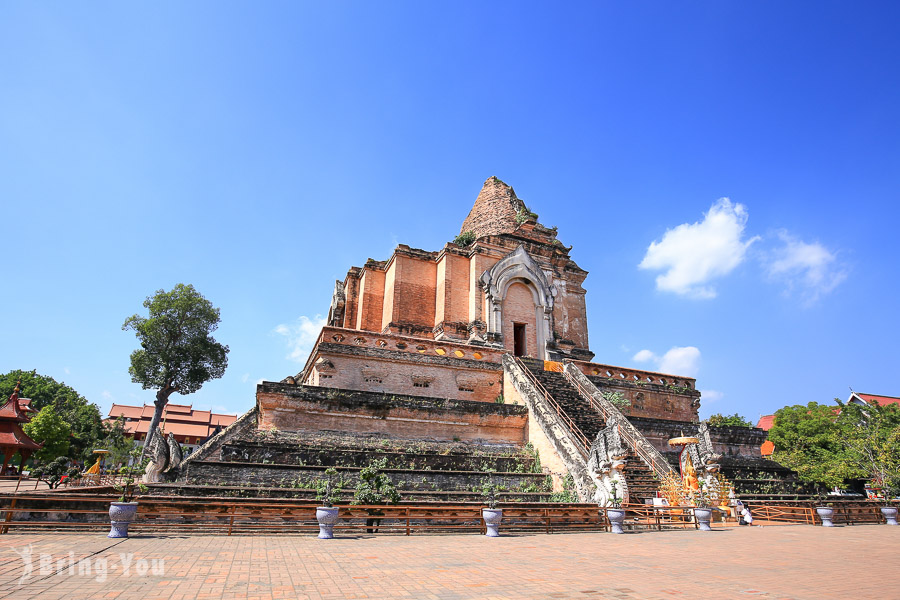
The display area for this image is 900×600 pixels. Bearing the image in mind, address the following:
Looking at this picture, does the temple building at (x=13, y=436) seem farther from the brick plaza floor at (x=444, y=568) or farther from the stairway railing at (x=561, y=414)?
the stairway railing at (x=561, y=414)

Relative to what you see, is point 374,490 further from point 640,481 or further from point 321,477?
point 640,481

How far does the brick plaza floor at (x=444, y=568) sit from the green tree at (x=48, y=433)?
3183 cm

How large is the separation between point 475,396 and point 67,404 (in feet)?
152

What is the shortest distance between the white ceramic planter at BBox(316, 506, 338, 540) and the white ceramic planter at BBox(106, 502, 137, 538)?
3130mm

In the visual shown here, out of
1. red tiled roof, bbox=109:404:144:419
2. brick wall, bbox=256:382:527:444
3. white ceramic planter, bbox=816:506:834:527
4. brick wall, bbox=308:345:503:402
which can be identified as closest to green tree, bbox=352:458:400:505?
brick wall, bbox=256:382:527:444

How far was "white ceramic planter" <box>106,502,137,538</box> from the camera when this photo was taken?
892 centimetres

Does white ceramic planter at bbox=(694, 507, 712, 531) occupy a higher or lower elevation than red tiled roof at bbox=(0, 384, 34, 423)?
lower

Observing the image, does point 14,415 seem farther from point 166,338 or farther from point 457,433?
point 457,433

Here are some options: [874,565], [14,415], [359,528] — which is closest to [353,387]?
[359,528]

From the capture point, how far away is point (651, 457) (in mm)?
15133

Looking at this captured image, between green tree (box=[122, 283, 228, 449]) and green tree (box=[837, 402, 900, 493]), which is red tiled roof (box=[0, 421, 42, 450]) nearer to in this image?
green tree (box=[122, 283, 228, 449])

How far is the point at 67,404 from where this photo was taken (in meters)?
47.8

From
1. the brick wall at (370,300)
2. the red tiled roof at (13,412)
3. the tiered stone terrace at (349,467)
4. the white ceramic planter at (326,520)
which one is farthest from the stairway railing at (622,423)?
the red tiled roof at (13,412)

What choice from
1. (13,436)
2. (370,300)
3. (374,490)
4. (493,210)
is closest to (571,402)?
(374,490)
